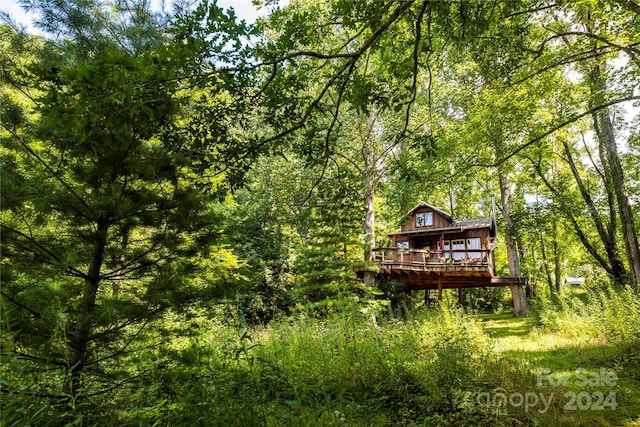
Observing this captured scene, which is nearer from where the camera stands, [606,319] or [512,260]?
[606,319]

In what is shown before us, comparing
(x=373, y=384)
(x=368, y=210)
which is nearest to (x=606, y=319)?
(x=373, y=384)

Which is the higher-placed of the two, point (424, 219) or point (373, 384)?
point (424, 219)

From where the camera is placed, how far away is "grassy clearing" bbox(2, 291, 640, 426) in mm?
2590

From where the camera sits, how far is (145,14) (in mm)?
4293

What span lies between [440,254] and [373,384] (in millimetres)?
14648

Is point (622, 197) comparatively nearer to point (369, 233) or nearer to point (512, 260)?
point (512, 260)

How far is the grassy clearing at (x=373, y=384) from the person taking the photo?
8.50ft

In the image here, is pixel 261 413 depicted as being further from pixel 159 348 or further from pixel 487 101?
pixel 487 101

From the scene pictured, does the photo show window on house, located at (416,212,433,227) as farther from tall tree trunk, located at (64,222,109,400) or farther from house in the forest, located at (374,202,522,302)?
tall tree trunk, located at (64,222,109,400)

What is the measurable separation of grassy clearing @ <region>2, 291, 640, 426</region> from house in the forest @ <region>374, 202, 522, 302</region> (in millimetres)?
7048

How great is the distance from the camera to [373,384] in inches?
165

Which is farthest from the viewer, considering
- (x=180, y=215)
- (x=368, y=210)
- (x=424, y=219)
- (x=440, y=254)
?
(x=424, y=219)

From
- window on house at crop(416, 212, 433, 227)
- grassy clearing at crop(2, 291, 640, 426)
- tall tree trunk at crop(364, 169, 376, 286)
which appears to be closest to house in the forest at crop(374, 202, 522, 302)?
window on house at crop(416, 212, 433, 227)

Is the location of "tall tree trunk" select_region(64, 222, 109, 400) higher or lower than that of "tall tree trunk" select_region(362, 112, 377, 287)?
lower
